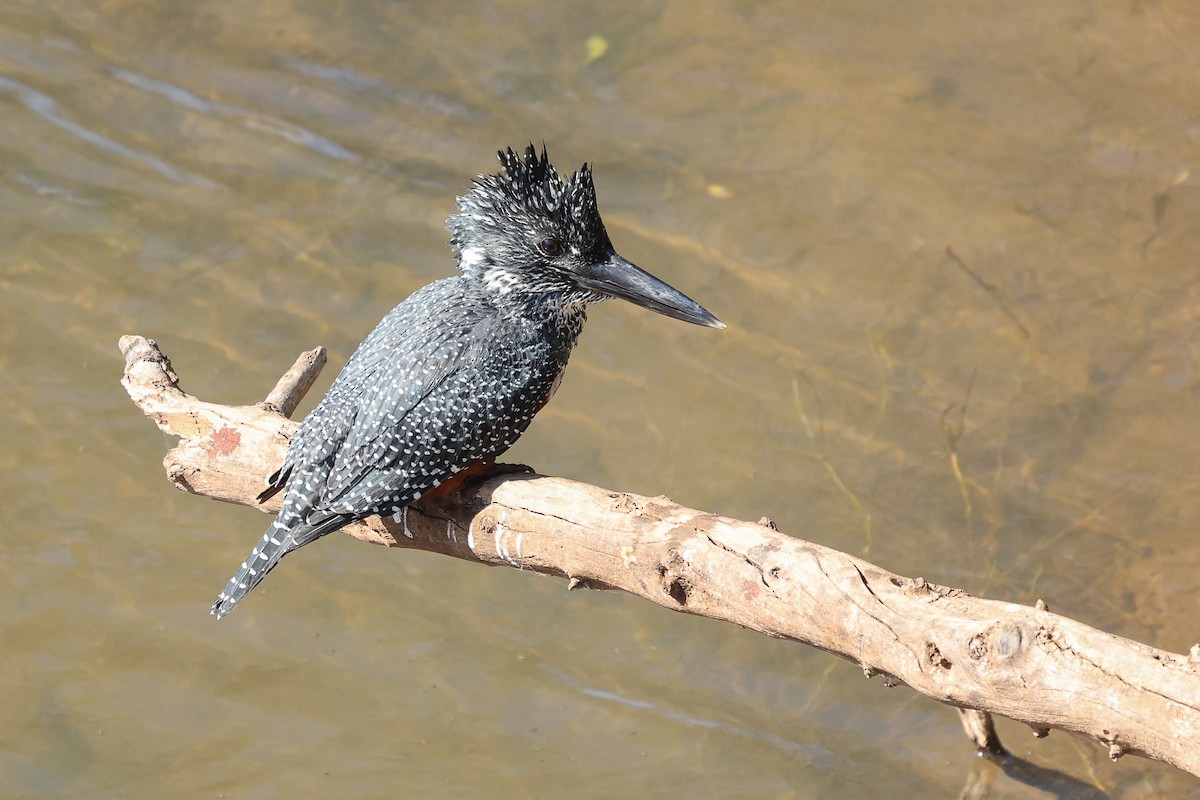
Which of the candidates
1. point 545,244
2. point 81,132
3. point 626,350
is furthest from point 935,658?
point 81,132

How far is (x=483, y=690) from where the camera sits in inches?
222

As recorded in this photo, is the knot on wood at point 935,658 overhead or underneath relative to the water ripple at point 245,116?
underneath

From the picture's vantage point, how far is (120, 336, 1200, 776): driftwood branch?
2.57m

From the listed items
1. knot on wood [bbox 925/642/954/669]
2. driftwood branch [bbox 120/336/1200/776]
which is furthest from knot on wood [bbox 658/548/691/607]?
knot on wood [bbox 925/642/954/669]

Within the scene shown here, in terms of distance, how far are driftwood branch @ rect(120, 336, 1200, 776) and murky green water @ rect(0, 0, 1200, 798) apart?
6.37 ft

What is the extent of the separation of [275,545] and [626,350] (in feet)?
11.6

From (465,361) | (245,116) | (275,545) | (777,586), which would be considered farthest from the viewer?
(245,116)

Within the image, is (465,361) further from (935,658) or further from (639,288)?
A: (935,658)

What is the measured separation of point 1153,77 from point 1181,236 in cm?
128

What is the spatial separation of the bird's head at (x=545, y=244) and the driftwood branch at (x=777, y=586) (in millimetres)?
691

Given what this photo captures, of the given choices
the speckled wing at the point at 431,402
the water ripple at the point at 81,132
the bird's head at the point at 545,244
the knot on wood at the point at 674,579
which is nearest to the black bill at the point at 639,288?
the bird's head at the point at 545,244

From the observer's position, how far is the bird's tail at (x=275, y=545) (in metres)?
3.65

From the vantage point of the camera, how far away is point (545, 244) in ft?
12.8

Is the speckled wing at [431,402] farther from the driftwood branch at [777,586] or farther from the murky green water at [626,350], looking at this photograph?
the murky green water at [626,350]
